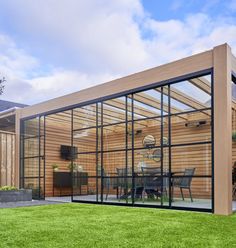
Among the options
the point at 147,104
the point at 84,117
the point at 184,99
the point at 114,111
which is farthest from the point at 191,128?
the point at 84,117

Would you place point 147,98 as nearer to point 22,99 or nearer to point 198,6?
point 198,6

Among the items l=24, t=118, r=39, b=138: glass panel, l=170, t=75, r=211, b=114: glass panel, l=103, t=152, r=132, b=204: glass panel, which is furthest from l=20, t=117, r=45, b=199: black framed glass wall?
l=170, t=75, r=211, b=114: glass panel

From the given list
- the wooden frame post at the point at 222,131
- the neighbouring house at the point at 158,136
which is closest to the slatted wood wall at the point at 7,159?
the neighbouring house at the point at 158,136

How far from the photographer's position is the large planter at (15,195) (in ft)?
31.8

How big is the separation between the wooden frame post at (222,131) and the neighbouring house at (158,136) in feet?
0.06

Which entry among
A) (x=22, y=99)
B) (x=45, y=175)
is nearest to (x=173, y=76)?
(x=45, y=175)

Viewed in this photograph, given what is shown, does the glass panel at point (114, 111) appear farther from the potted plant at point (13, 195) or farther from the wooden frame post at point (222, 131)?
the potted plant at point (13, 195)

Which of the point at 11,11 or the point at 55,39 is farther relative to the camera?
the point at 55,39

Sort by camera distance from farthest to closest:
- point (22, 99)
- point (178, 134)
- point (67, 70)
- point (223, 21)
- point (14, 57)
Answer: point (22, 99), point (67, 70), point (14, 57), point (223, 21), point (178, 134)

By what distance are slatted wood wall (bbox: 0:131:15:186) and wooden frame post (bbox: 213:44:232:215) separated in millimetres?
7750

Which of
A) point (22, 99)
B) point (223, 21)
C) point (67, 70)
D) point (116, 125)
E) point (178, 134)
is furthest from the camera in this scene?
point (22, 99)

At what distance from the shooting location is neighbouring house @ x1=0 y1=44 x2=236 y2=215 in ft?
22.5

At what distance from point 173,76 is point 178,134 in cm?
136

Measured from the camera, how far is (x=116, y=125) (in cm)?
902
